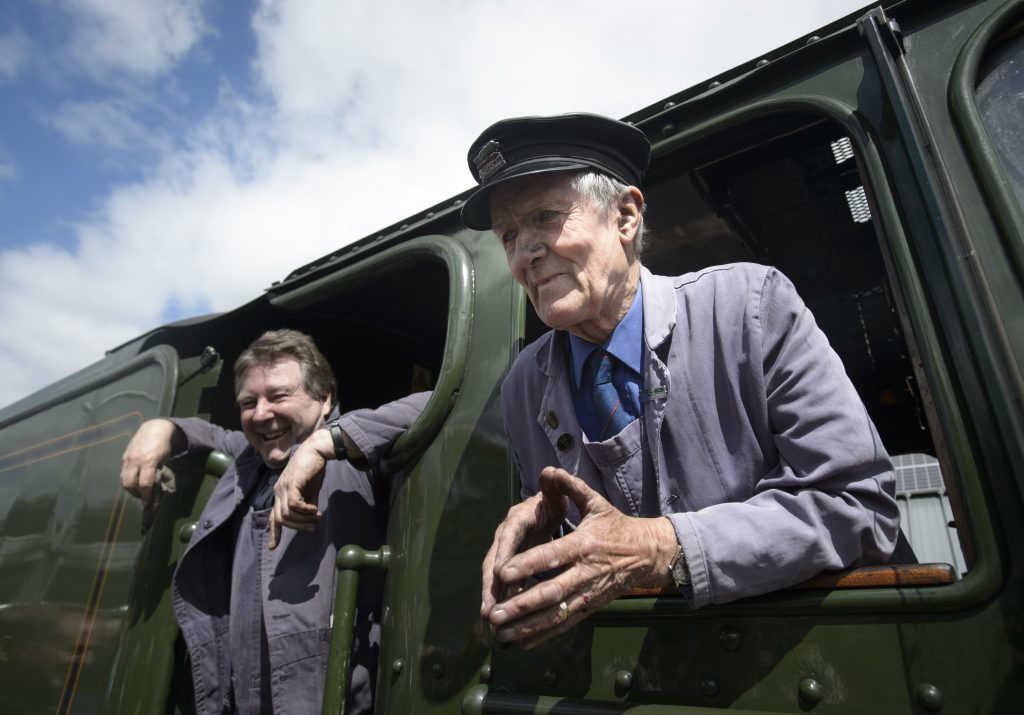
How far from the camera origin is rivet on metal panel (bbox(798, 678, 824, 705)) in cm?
91

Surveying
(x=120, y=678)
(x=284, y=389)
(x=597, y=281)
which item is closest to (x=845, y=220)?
(x=597, y=281)

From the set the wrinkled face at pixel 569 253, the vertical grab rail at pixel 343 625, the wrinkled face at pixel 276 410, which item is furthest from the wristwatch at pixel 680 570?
the wrinkled face at pixel 276 410

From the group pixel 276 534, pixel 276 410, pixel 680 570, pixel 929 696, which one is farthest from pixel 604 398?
pixel 276 410

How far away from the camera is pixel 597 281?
1.31 m

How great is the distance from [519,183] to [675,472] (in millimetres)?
690

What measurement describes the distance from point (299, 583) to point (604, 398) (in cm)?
103

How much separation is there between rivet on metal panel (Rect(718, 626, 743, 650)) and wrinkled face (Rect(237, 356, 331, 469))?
59.5 inches

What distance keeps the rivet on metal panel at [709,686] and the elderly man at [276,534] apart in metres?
0.98

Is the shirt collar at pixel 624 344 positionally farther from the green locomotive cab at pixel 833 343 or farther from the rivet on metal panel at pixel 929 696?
the rivet on metal panel at pixel 929 696

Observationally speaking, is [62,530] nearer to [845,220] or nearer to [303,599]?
[303,599]

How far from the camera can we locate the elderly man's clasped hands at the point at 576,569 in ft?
2.78

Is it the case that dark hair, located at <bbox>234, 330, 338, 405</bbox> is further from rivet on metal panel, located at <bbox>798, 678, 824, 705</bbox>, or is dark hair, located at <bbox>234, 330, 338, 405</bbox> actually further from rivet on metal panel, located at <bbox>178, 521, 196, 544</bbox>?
rivet on metal panel, located at <bbox>798, 678, 824, 705</bbox>

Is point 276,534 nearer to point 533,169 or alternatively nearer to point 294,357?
point 294,357

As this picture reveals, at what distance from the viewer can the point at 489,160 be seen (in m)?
1.45
